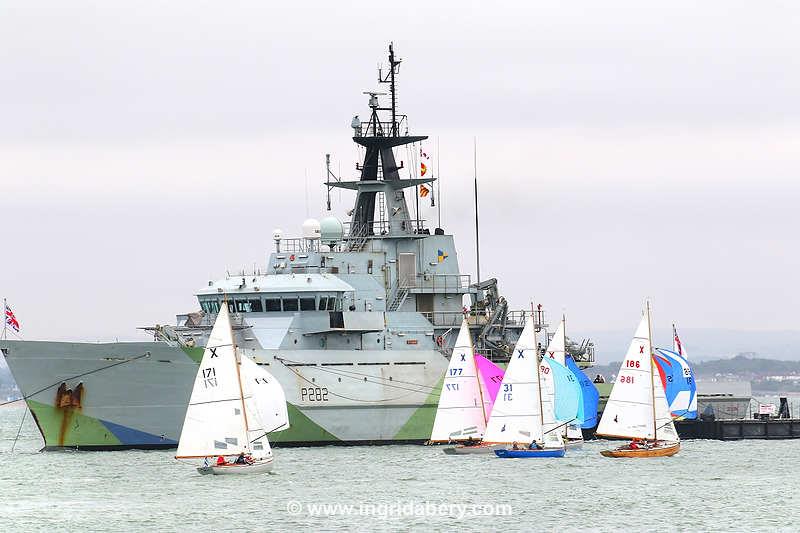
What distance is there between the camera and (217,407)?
159ft

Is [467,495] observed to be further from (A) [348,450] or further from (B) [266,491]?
(A) [348,450]

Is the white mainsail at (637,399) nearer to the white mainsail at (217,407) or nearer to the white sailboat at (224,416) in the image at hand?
the white sailboat at (224,416)

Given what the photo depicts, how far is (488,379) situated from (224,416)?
1446 cm

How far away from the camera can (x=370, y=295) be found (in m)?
61.9

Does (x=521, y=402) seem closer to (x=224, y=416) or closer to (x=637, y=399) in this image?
(x=637, y=399)

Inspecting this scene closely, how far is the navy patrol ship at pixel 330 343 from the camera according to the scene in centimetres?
5559

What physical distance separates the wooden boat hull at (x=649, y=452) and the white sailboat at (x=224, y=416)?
13709 mm

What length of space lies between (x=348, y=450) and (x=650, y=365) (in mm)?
10934

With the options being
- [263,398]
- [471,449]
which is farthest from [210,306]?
[471,449]

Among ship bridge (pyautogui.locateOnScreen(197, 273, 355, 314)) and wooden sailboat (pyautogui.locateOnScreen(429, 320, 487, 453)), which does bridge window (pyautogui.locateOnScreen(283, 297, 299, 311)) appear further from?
wooden sailboat (pyautogui.locateOnScreen(429, 320, 487, 453))

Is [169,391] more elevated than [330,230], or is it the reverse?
[330,230]

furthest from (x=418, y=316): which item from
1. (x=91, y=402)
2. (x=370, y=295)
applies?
(x=91, y=402)

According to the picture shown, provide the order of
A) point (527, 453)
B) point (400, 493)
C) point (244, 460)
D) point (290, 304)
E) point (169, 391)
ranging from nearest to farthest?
point (400, 493) → point (244, 460) → point (527, 453) → point (169, 391) → point (290, 304)

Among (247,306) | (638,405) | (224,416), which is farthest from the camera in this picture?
(247,306)
